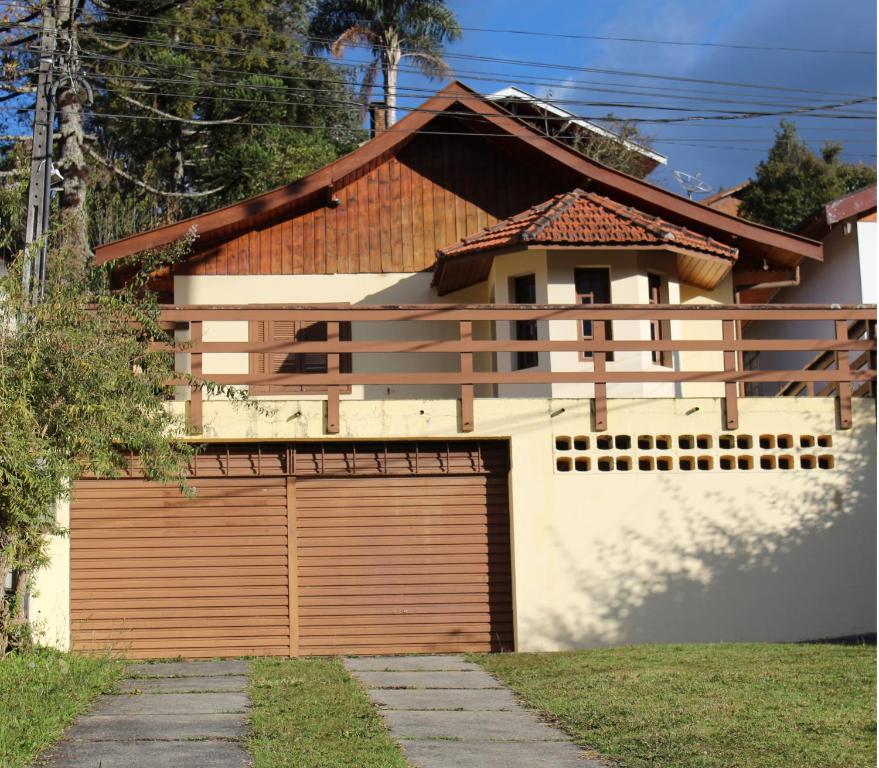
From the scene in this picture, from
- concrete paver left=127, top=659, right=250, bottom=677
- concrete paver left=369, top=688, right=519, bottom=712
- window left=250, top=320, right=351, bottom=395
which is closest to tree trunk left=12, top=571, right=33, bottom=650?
concrete paver left=127, top=659, right=250, bottom=677

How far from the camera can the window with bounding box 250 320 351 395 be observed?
677 inches

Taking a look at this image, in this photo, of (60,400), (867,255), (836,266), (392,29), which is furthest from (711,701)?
(392,29)

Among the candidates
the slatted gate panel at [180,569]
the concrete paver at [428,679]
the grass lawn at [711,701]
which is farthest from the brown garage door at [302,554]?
the concrete paver at [428,679]

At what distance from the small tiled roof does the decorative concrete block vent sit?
3023 mm

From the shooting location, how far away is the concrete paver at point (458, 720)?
8.19 meters

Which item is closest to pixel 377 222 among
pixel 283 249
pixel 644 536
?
pixel 283 249

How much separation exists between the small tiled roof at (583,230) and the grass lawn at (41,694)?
7.00 meters

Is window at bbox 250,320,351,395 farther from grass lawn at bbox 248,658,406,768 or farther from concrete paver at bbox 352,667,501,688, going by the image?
grass lawn at bbox 248,658,406,768

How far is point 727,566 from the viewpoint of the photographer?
13.6m

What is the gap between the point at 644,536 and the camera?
534 inches

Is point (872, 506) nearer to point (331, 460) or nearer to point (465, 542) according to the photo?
point (465, 542)

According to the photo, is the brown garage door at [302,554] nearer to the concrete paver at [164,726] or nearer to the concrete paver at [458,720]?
the concrete paver at [458,720]

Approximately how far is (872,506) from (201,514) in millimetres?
7289

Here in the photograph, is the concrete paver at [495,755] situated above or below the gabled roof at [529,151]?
below
